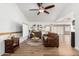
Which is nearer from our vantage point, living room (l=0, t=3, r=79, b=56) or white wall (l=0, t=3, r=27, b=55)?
living room (l=0, t=3, r=79, b=56)

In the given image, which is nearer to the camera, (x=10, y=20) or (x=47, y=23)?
(x=47, y=23)

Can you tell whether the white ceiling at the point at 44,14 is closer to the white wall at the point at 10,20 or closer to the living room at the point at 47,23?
the living room at the point at 47,23

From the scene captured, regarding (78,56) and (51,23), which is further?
(51,23)

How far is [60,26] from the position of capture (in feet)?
4.20

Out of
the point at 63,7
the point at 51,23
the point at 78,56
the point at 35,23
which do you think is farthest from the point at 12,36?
the point at 78,56

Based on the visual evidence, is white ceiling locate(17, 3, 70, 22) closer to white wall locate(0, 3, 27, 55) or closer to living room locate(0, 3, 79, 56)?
living room locate(0, 3, 79, 56)

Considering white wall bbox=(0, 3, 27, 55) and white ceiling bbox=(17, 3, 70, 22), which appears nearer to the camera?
white ceiling bbox=(17, 3, 70, 22)

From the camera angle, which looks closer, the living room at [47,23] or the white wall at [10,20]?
the living room at [47,23]

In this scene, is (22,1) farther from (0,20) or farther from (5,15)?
(5,15)

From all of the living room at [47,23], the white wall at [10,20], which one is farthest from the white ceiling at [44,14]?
the white wall at [10,20]

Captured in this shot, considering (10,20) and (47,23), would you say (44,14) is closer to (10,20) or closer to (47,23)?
(47,23)

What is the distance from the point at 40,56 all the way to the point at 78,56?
34 cm

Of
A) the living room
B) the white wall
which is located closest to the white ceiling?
the living room

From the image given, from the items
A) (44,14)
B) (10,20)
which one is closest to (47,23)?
(44,14)
